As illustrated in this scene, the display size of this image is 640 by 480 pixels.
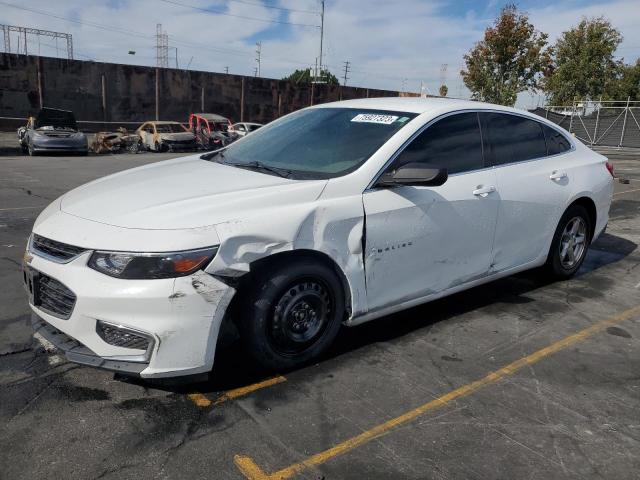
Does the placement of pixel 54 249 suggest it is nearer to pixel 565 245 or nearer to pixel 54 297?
pixel 54 297

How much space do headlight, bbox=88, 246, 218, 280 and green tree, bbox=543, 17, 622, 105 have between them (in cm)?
3672

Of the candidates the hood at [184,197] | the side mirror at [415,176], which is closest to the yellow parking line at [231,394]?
the hood at [184,197]

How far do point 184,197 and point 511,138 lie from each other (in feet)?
9.33

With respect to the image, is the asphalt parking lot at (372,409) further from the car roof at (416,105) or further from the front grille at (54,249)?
the car roof at (416,105)

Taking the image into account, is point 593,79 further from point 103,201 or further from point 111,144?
point 103,201

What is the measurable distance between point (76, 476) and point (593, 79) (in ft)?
125

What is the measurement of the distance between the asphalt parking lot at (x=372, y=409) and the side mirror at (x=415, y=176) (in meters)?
1.16

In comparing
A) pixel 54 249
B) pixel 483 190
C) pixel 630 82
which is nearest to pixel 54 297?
pixel 54 249

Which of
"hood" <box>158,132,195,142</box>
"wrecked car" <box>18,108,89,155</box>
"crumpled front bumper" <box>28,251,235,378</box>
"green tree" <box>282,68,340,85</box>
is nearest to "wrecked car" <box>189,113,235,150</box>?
"hood" <box>158,132,195,142</box>

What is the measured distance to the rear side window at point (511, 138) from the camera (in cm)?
436

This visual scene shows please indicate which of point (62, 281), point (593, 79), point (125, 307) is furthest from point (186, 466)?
point (593, 79)

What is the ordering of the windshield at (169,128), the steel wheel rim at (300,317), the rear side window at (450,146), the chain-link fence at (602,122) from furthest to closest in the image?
the chain-link fence at (602,122), the windshield at (169,128), the rear side window at (450,146), the steel wheel rim at (300,317)

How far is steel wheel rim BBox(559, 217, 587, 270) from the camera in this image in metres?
5.17

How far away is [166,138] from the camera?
23.8 m
